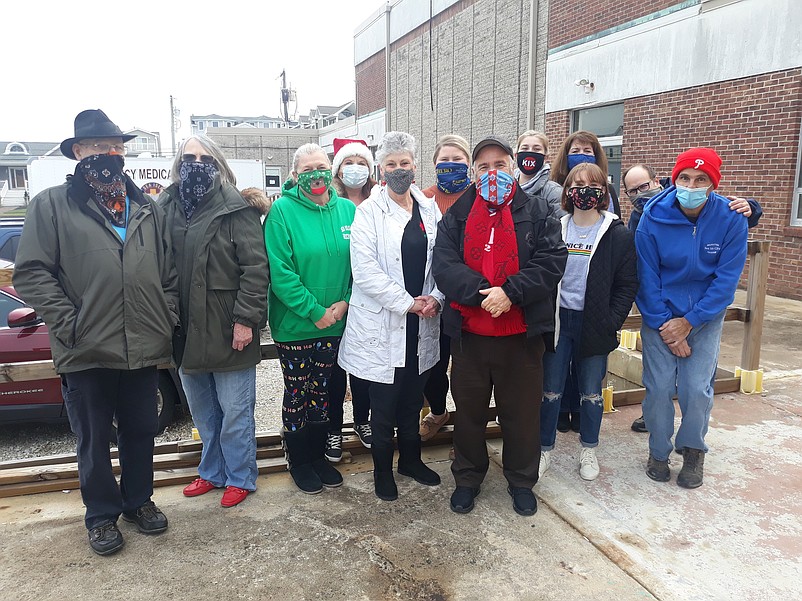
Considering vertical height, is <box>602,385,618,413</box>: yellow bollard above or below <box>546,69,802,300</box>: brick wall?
below

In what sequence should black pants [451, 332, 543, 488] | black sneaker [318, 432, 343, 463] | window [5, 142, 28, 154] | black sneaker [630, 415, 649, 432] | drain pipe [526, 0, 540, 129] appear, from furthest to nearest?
1. window [5, 142, 28, 154]
2. drain pipe [526, 0, 540, 129]
3. black sneaker [630, 415, 649, 432]
4. black sneaker [318, 432, 343, 463]
5. black pants [451, 332, 543, 488]

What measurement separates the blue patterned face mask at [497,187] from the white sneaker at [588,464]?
1660 millimetres

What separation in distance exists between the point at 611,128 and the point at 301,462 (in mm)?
11667

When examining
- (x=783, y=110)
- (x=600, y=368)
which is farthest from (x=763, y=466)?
(x=783, y=110)

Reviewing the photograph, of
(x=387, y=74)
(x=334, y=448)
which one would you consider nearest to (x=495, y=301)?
(x=334, y=448)

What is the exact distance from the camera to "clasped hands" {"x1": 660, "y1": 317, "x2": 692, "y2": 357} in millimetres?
3406

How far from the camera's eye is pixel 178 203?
125 inches

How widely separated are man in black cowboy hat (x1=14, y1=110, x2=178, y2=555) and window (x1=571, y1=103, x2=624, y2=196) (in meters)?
11.5

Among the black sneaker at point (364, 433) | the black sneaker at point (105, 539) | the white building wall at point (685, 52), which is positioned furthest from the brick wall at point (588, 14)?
the black sneaker at point (105, 539)

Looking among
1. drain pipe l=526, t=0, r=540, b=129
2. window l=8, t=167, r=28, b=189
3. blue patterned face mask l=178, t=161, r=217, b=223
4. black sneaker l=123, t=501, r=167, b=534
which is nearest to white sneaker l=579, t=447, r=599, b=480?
black sneaker l=123, t=501, r=167, b=534

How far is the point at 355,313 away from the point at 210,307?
2.48 feet

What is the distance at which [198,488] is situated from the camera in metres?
3.42

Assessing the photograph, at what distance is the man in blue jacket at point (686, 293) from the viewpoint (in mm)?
3348

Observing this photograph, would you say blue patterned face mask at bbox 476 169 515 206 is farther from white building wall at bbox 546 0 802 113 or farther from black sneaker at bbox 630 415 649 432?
white building wall at bbox 546 0 802 113
